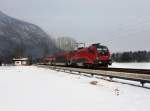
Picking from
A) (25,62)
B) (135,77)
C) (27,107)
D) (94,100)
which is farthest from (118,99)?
(25,62)

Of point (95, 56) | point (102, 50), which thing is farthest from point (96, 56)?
point (102, 50)

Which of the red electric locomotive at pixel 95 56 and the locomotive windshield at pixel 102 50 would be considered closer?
the red electric locomotive at pixel 95 56

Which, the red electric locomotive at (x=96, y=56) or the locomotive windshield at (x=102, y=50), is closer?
the red electric locomotive at (x=96, y=56)

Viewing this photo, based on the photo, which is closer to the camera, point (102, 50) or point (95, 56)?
point (95, 56)

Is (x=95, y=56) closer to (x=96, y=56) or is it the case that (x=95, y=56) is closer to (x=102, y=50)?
(x=96, y=56)

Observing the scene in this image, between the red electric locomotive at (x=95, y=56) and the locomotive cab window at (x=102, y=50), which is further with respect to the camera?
the locomotive cab window at (x=102, y=50)

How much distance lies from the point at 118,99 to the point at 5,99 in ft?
13.8

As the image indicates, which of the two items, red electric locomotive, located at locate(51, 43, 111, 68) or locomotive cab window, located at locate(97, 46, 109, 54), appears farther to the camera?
locomotive cab window, located at locate(97, 46, 109, 54)

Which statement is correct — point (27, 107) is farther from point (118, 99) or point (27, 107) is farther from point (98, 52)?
point (98, 52)

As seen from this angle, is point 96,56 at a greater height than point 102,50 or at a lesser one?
lesser

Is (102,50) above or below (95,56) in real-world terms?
above

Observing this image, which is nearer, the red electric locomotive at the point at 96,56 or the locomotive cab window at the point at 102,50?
the red electric locomotive at the point at 96,56

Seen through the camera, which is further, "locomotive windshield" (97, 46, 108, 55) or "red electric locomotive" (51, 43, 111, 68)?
"locomotive windshield" (97, 46, 108, 55)

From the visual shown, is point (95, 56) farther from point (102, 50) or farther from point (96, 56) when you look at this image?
point (102, 50)
